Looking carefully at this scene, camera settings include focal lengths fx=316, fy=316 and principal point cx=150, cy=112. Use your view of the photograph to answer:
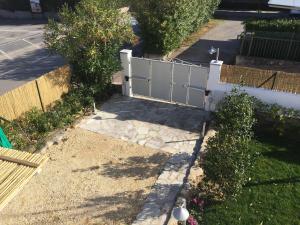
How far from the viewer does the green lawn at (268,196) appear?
8406 millimetres

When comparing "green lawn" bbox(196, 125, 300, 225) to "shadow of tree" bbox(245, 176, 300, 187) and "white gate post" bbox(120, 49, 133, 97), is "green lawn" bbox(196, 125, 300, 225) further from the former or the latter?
"white gate post" bbox(120, 49, 133, 97)

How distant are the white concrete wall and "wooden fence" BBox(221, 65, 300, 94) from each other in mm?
204

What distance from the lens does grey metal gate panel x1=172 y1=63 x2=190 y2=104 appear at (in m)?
13.2

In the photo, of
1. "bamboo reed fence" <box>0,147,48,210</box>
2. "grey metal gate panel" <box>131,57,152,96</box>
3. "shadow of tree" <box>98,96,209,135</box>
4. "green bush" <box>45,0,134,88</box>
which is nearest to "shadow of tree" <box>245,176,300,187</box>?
"shadow of tree" <box>98,96,209,135</box>

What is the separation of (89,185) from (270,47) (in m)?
13.9

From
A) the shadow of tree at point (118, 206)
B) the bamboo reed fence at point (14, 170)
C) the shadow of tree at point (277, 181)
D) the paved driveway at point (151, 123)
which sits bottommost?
the shadow of tree at point (118, 206)

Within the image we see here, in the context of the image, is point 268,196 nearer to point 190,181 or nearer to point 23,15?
point 190,181

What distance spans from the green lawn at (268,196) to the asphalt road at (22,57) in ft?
40.9

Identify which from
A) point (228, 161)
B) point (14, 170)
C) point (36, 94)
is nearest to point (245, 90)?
point (228, 161)

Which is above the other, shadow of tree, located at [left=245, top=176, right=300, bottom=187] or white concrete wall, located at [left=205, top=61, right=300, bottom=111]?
white concrete wall, located at [left=205, top=61, right=300, bottom=111]

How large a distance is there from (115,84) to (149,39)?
422 cm

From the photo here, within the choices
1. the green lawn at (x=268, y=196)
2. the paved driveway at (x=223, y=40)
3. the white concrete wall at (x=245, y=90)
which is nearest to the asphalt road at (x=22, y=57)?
the paved driveway at (x=223, y=40)

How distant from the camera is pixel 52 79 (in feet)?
43.1

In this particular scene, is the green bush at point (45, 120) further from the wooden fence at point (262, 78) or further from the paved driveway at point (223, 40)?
the paved driveway at point (223, 40)
